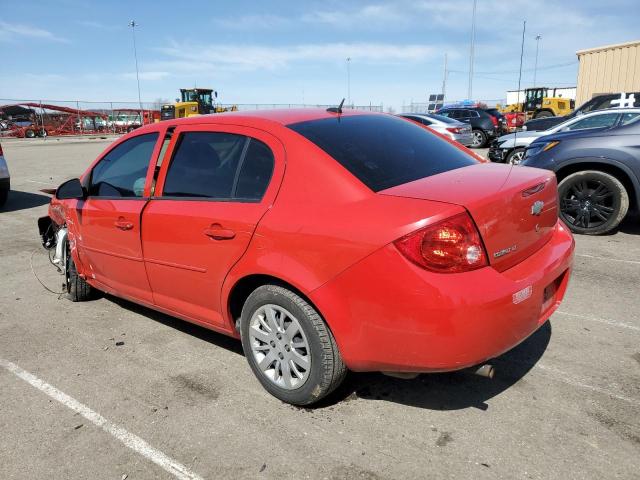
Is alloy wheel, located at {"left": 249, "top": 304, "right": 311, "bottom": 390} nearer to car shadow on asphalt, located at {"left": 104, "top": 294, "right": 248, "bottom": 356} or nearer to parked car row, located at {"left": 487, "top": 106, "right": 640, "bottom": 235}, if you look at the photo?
car shadow on asphalt, located at {"left": 104, "top": 294, "right": 248, "bottom": 356}

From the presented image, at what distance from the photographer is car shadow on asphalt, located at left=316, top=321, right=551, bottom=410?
9.36 feet

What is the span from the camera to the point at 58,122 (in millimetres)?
39219

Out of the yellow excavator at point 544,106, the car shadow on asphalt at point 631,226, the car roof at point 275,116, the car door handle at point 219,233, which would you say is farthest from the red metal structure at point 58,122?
the car door handle at point 219,233

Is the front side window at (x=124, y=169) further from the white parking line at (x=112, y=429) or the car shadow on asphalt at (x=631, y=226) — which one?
the car shadow on asphalt at (x=631, y=226)

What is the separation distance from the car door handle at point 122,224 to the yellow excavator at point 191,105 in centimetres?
2955

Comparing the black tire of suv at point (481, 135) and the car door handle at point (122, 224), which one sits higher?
the black tire of suv at point (481, 135)

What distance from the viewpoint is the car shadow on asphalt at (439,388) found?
2854 millimetres

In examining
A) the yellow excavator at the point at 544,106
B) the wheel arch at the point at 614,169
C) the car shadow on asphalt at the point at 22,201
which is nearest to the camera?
the wheel arch at the point at 614,169

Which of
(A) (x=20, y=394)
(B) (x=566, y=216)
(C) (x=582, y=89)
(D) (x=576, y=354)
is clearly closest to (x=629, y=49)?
(C) (x=582, y=89)

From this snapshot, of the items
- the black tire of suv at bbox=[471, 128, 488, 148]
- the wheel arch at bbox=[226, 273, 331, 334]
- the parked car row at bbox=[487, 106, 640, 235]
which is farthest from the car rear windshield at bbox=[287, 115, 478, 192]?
the black tire of suv at bbox=[471, 128, 488, 148]

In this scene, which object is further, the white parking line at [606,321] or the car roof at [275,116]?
the white parking line at [606,321]

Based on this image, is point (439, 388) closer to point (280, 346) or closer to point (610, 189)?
point (280, 346)

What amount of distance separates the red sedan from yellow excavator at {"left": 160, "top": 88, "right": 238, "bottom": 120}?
29947 millimetres

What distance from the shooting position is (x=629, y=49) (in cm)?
2280
